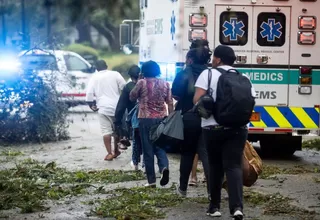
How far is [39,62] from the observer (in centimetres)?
1573

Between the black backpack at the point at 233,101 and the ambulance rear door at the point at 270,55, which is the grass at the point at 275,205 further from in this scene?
the ambulance rear door at the point at 270,55

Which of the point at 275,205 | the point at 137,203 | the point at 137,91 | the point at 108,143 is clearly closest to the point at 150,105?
the point at 137,91

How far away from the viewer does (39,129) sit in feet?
52.0

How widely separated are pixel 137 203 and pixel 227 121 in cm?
186

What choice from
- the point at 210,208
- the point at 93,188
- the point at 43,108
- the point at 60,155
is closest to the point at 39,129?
the point at 43,108

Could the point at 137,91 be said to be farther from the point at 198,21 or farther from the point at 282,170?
the point at 282,170

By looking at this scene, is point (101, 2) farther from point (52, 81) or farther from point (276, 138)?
point (52, 81)

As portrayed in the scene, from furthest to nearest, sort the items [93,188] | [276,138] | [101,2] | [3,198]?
[276,138] < [93,188] < [3,198] < [101,2]

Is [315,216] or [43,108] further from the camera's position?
[43,108]

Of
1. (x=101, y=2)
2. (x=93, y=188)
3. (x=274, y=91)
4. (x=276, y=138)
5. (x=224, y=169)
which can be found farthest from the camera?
(x=276, y=138)

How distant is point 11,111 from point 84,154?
2.04m

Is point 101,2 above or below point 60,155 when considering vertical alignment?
above

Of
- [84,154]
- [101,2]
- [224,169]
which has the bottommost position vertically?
[84,154]

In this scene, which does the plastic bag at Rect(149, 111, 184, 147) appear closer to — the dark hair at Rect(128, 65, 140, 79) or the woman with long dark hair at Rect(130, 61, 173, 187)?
the woman with long dark hair at Rect(130, 61, 173, 187)
